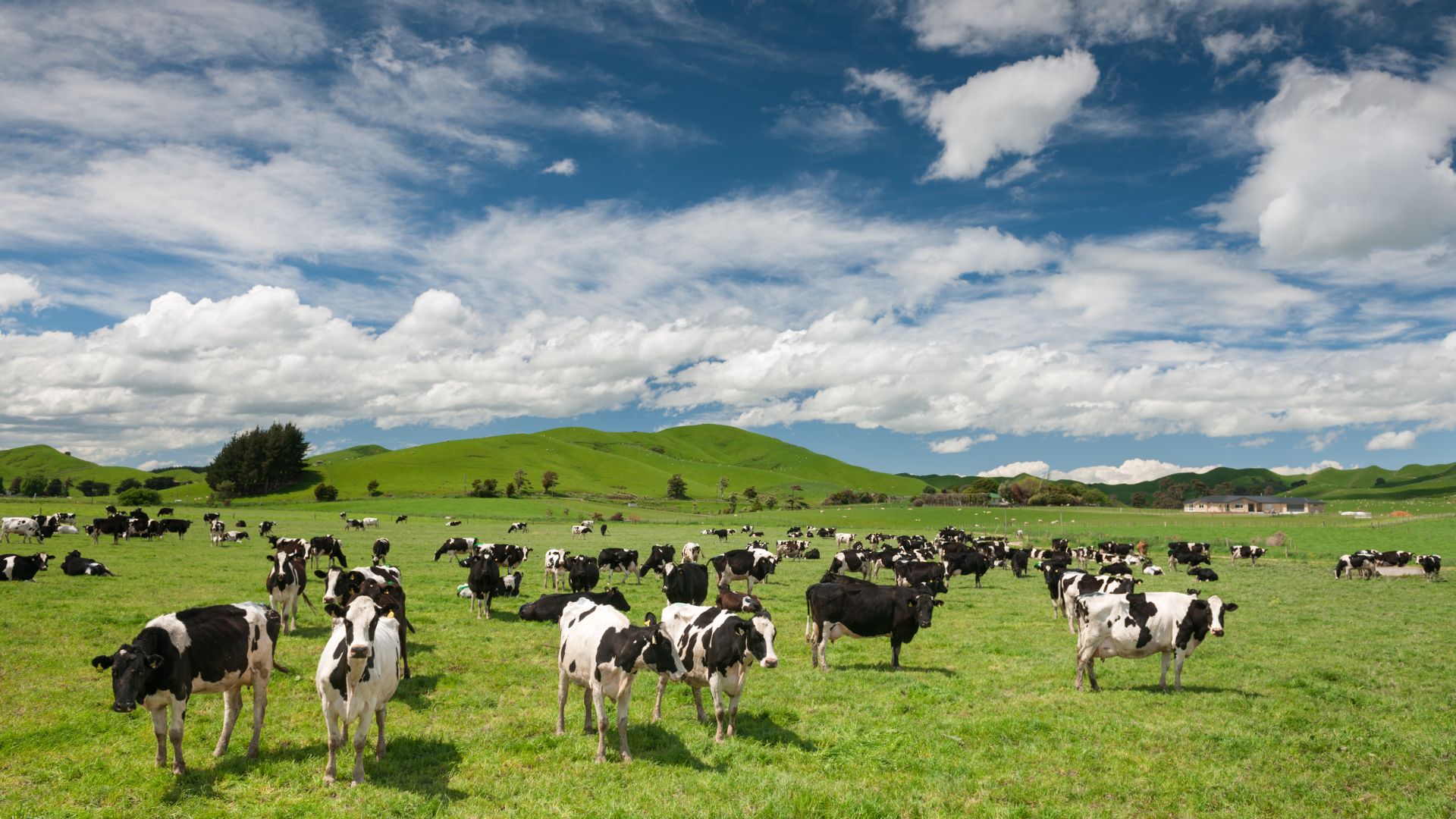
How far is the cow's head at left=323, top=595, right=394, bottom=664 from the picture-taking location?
9.47 meters

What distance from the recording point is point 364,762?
1050cm

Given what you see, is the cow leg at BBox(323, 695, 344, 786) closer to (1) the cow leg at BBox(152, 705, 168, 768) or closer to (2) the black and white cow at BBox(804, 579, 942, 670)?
(1) the cow leg at BBox(152, 705, 168, 768)

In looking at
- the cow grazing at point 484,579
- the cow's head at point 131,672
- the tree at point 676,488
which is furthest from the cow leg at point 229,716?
the tree at point 676,488

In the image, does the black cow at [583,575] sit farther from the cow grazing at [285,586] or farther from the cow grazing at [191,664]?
the cow grazing at [191,664]

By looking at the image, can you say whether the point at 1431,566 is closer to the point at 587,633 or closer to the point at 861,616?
the point at 861,616

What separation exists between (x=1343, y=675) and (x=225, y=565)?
42.5 m

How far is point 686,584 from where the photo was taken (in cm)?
2328

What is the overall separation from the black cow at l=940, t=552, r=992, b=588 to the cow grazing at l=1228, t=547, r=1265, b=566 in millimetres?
27382

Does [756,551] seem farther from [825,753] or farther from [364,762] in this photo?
[364,762]

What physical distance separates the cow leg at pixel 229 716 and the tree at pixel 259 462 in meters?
182

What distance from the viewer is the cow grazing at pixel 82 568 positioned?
99.4 ft

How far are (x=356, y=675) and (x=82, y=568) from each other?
30.3 metres

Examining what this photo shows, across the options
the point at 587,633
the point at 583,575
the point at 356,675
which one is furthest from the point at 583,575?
the point at 356,675

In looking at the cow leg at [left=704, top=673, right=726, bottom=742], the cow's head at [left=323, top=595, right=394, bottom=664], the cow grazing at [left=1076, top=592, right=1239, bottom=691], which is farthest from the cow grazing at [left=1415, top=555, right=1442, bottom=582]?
the cow's head at [left=323, top=595, right=394, bottom=664]
